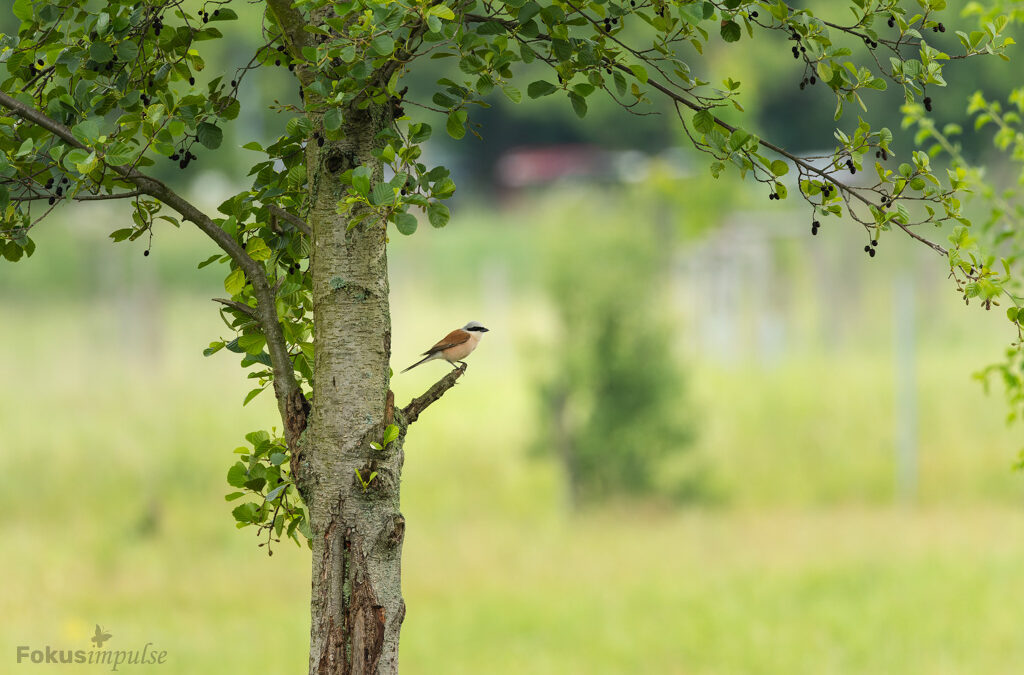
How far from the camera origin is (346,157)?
2.68 m

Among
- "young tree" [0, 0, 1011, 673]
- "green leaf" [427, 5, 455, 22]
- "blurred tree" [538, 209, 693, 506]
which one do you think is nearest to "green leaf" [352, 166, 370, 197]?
"young tree" [0, 0, 1011, 673]

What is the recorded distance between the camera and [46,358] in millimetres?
15914

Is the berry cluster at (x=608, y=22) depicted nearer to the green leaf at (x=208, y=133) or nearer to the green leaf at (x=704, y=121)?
the green leaf at (x=704, y=121)

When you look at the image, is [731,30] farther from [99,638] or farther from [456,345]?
[99,638]

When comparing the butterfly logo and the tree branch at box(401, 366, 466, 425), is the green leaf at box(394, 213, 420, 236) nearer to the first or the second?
the tree branch at box(401, 366, 466, 425)

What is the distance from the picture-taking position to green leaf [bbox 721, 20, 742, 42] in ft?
8.00

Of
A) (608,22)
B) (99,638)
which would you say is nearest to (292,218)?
(608,22)

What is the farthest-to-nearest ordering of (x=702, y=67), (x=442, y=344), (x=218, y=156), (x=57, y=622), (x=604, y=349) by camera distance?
1. (x=702, y=67)
2. (x=218, y=156)
3. (x=604, y=349)
4. (x=57, y=622)
5. (x=442, y=344)

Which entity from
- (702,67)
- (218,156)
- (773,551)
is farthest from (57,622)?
(702,67)

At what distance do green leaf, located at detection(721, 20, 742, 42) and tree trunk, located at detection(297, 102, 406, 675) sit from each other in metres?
0.88

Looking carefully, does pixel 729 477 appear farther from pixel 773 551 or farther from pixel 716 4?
pixel 716 4

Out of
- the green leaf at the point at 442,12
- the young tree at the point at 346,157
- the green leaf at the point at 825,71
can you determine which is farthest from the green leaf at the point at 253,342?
the green leaf at the point at 825,71

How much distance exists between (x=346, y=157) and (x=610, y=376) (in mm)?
8213

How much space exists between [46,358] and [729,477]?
10508 millimetres
